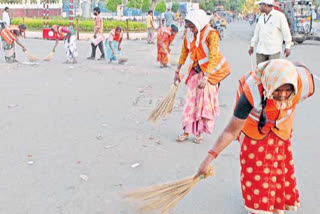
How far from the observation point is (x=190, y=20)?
5.32 m

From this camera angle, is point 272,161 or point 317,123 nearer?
point 272,161

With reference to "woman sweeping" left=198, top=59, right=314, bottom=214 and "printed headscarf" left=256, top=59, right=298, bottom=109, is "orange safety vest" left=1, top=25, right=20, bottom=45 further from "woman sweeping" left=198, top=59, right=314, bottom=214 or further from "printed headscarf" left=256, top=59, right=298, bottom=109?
"printed headscarf" left=256, top=59, right=298, bottom=109

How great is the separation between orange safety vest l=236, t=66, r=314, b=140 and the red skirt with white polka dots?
0.05 metres

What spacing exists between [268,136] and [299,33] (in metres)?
21.1

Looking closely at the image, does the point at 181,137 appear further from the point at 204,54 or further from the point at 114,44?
the point at 114,44

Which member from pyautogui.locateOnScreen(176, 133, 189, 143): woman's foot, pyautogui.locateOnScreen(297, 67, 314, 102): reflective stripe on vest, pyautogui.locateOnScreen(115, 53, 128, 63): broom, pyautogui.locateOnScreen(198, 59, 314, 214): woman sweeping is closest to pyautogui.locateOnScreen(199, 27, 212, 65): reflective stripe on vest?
pyautogui.locateOnScreen(176, 133, 189, 143): woman's foot

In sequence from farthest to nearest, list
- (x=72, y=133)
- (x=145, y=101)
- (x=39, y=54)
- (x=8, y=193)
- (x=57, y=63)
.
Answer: (x=39, y=54), (x=57, y=63), (x=145, y=101), (x=72, y=133), (x=8, y=193)

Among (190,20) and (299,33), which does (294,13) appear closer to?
(299,33)

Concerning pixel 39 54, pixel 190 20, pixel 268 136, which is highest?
pixel 190 20

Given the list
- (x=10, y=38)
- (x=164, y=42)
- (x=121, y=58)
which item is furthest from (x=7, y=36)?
(x=164, y=42)

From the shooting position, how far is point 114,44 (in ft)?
46.5

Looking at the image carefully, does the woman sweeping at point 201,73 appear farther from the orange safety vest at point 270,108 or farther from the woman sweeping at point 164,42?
the woman sweeping at point 164,42

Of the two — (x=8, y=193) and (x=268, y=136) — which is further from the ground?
(x=268, y=136)

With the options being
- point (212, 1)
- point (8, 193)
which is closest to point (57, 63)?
point (8, 193)
